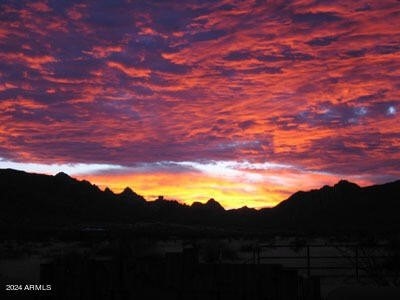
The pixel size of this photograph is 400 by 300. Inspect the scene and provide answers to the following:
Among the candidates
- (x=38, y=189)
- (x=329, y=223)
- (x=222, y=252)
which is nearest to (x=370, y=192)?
(x=329, y=223)

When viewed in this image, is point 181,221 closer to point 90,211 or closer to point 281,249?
point 90,211

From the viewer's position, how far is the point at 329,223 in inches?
4075

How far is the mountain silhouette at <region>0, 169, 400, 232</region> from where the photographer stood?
97.8m

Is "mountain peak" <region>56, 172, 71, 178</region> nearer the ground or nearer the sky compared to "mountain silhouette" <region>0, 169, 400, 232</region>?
nearer the sky

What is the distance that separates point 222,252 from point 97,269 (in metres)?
23.4

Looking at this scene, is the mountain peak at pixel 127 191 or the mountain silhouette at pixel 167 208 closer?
the mountain silhouette at pixel 167 208

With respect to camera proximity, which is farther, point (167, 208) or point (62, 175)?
Answer: point (167, 208)

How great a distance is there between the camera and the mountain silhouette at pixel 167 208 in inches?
3848

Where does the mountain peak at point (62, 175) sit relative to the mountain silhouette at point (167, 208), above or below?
above

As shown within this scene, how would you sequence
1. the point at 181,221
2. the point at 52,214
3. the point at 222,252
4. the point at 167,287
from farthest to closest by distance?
the point at 181,221
the point at 52,214
the point at 222,252
the point at 167,287

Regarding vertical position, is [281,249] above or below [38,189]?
below

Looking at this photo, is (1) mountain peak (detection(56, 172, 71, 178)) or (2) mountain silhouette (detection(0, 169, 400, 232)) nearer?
(2) mountain silhouette (detection(0, 169, 400, 232))

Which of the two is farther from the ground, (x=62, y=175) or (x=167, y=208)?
(x=62, y=175)

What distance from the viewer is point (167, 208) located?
14225 cm
